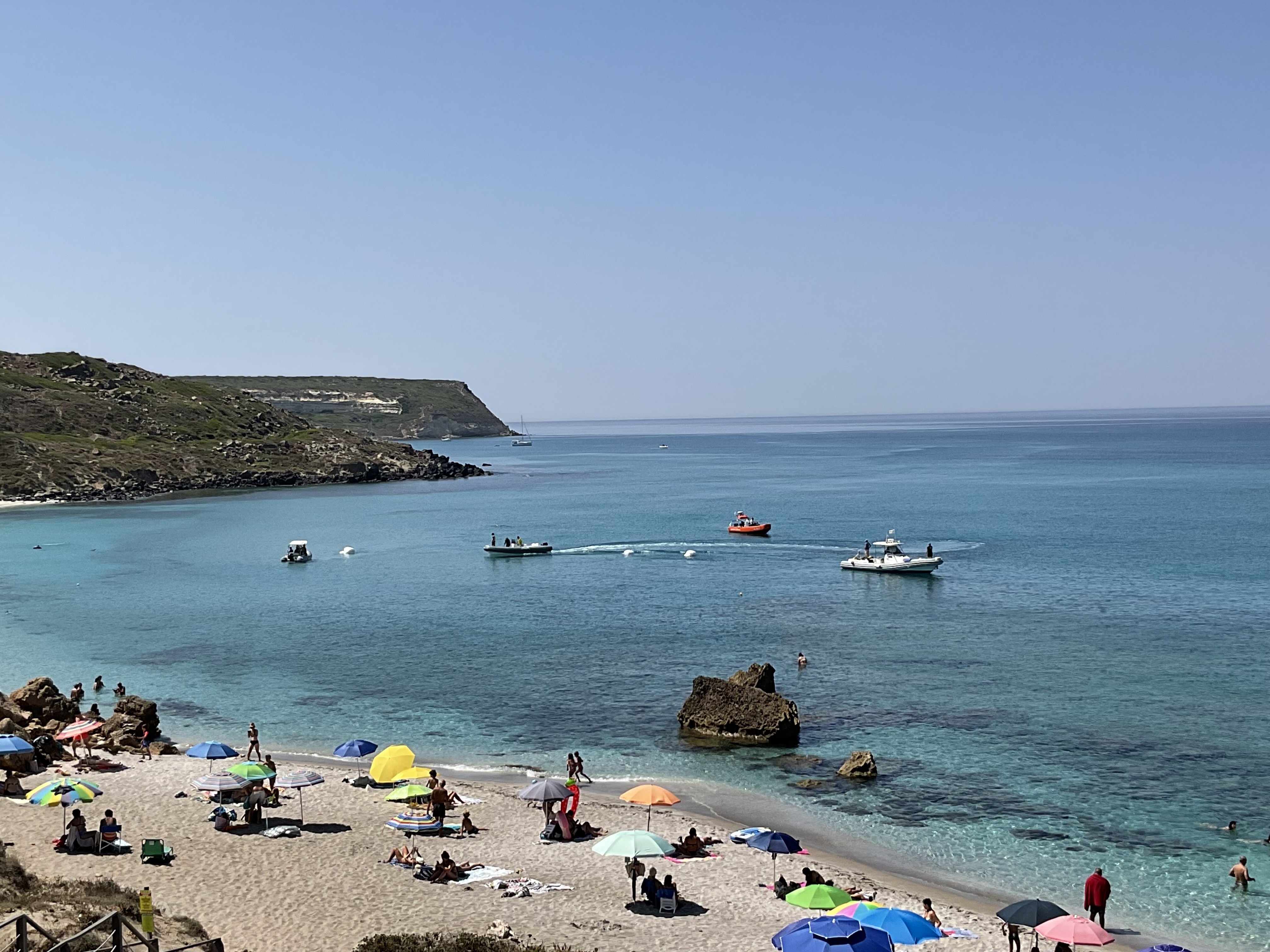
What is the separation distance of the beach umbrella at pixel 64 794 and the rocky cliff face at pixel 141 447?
125 metres

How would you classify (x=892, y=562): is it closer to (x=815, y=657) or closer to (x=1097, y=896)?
(x=815, y=657)

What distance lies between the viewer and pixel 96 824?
2856 centimetres

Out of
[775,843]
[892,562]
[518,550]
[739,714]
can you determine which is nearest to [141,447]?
[518,550]

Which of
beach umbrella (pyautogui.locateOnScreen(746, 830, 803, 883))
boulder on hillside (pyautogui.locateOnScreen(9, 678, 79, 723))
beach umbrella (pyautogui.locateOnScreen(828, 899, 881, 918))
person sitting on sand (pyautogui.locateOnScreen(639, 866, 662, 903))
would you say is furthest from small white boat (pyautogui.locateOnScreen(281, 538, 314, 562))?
beach umbrella (pyautogui.locateOnScreen(828, 899, 881, 918))

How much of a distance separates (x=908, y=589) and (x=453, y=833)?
154 ft

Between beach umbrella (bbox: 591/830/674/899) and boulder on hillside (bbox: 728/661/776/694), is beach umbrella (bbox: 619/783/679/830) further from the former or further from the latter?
boulder on hillside (bbox: 728/661/776/694)

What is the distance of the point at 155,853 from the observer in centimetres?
2550

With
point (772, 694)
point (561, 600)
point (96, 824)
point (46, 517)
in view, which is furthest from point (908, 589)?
point (46, 517)

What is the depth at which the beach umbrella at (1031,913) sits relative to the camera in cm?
2052

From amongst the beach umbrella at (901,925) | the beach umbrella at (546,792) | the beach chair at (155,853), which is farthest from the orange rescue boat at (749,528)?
the beach umbrella at (901,925)

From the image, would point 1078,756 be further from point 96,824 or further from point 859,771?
point 96,824

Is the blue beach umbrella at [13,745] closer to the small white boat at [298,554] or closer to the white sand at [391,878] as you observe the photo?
the white sand at [391,878]

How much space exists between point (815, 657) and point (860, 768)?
1707 cm

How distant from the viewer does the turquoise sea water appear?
3028 centimetres
